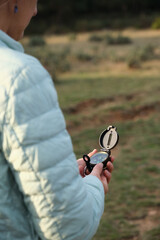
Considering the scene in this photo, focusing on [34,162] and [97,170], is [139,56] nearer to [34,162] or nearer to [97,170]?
[97,170]

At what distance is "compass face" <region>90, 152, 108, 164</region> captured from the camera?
1.42 meters

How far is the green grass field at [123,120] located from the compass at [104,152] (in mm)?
2084

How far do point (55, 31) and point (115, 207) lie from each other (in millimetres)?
22619

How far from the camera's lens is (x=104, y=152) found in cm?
152

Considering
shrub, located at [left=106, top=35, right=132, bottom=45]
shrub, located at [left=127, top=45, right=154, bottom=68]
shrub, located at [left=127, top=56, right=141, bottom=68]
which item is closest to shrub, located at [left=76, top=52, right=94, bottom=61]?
shrub, located at [left=127, top=45, right=154, bottom=68]

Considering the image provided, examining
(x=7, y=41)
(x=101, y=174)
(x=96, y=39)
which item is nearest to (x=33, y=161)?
(x=7, y=41)

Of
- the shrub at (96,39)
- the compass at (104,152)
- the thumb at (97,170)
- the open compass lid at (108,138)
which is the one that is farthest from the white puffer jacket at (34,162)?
the shrub at (96,39)

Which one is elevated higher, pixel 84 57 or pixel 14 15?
pixel 14 15

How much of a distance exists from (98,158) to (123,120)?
5.48 metres

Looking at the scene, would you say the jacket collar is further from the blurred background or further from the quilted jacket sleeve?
the blurred background

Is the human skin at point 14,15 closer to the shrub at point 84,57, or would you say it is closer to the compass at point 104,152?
the compass at point 104,152

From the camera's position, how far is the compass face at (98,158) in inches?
56.0

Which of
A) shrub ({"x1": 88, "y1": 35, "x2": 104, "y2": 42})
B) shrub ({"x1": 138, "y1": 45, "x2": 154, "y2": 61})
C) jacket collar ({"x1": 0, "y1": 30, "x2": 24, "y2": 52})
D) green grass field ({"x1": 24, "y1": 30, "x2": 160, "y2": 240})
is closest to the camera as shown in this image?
jacket collar ({"x1": 0, "y1": 30, "x2": 24, "y2": 52})

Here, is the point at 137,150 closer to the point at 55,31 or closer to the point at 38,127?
the point at 38,127
